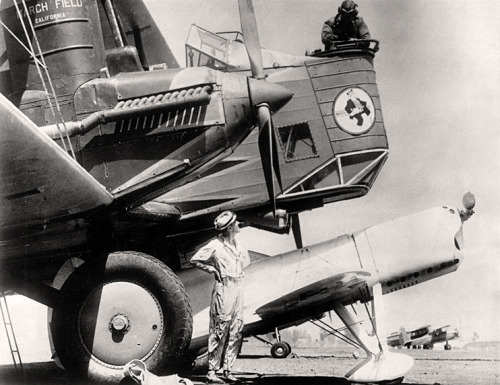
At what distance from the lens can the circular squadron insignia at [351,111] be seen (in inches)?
451

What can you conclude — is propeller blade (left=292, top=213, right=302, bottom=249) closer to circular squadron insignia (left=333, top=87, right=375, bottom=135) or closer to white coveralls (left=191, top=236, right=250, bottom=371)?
circular squadron insignia (left=333, top=87, right=375, bottom=135)

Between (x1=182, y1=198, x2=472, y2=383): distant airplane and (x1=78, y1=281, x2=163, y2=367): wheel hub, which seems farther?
(x1=182, y1=198, x2=472, y2=383): distant airplane

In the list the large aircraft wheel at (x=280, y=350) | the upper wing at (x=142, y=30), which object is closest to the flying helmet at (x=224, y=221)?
the upper wing at (x=142, y=30)

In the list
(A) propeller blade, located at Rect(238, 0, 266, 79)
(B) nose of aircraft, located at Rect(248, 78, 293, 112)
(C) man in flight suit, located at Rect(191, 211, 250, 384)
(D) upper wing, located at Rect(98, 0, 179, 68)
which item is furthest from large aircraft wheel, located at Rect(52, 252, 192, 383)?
(D) upper wing, located at Rect(98, 0, 179, 68)

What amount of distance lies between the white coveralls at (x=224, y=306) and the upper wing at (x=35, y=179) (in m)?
1.20

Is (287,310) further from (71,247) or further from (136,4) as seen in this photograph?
(136,4)

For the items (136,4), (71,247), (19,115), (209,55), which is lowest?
(71,247)

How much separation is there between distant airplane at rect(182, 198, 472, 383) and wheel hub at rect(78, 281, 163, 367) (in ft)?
9.71

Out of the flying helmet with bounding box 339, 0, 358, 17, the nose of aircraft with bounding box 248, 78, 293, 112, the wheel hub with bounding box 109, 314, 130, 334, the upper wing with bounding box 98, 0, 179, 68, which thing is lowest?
the wheel hub with bounding box 109, 314, 130, 334

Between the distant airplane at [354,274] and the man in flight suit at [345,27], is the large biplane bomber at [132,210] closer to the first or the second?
the distant airplane at [354,274]

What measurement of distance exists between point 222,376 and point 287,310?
3833 millimetres

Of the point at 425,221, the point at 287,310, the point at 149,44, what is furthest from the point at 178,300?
the point at 149,44

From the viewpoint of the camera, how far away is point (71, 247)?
7.57 meters

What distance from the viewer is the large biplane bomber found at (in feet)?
20.9
